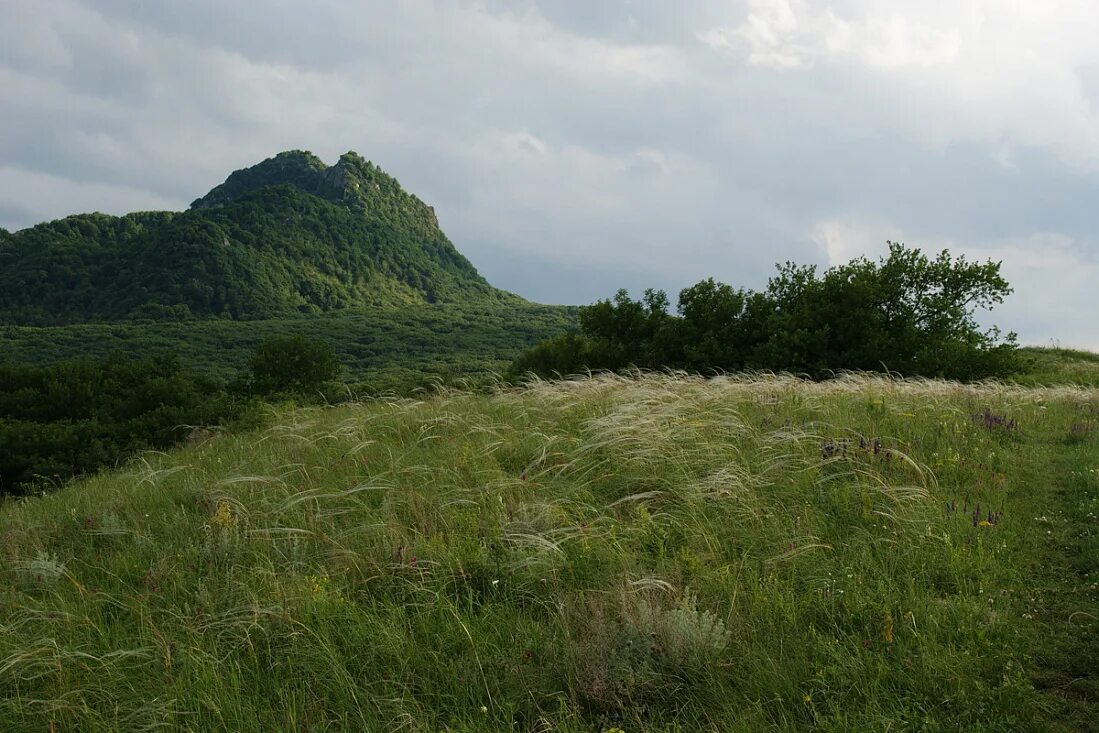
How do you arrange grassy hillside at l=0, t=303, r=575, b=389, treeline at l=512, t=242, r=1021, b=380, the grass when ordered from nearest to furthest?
the grass → treeline at l=512, t=242, r=1021, b=380 → grassy hillside at l=0, t=303, r=575, b=389

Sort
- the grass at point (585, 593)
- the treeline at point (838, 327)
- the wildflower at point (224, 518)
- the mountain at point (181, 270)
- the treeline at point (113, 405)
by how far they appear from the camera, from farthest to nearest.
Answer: the mountain at point (181, 270)
the treeline at point (838, 327)
the treeline at point (113, 405)
the wildflower at point (224, 518)
the grass at point (585, 593)

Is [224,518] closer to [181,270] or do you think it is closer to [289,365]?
[289,365]

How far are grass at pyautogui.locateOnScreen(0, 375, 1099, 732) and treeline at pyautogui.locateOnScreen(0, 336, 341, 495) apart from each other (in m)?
8.37

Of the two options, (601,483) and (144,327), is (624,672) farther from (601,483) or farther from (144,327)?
(144,327)

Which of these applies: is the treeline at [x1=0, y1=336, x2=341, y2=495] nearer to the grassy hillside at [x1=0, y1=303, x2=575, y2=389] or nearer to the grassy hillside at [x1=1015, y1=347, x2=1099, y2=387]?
the grassy hillside at [x1=1015, y1=347, x2=1099, y2=387]

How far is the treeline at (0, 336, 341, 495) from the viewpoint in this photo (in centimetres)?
1822

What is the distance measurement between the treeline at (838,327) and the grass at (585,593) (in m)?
17.0

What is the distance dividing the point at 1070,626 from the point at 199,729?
4.58 m

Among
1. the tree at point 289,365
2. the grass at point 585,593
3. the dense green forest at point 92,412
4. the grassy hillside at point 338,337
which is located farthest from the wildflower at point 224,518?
the grassy hillside at point 338,337

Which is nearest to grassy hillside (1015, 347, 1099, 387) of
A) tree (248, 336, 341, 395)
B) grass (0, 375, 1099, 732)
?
grass (0, 375, 1099, 732)

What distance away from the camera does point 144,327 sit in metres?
129

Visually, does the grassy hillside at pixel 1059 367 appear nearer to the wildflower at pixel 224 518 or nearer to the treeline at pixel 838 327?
the treeline at pixel 838 327

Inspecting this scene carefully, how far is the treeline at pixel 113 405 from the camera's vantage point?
18.2 metres

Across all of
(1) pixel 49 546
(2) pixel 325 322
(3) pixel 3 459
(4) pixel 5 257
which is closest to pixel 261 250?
(2) pixel 325 322
